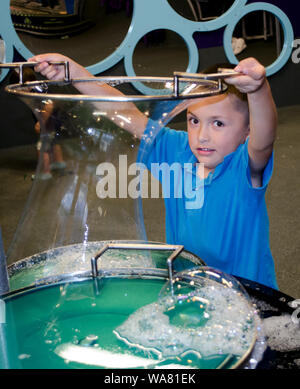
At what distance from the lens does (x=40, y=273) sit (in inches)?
26.7

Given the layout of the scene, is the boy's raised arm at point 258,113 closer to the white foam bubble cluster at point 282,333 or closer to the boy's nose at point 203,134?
the boy's nose at point 203,134

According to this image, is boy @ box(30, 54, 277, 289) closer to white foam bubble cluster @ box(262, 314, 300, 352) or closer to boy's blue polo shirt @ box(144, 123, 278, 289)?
boy's blue polo shirt @ box(144, 123, 278, 289)

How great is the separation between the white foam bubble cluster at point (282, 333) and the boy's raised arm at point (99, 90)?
280 millimetres

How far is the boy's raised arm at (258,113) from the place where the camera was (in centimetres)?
63

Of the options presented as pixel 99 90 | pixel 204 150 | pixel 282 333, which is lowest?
pixel 282 333

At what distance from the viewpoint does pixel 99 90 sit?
0.79 m

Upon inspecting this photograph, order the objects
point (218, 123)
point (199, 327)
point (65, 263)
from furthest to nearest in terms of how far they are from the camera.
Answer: point (218, 123), point (65, 263), point (199, 327)

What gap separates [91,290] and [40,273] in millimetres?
95

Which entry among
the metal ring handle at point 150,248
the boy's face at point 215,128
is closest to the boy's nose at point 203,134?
the boy's face at point 215,128

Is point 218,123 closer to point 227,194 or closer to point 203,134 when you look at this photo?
point 203,134

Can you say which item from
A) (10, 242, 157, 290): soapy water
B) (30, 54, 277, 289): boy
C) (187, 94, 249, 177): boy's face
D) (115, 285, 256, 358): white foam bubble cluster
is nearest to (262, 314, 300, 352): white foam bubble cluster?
(115, 285, 256, 358): white foam bubble cluster

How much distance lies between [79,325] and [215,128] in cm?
51

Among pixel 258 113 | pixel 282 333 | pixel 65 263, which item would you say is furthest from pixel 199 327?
pixel 258 113
